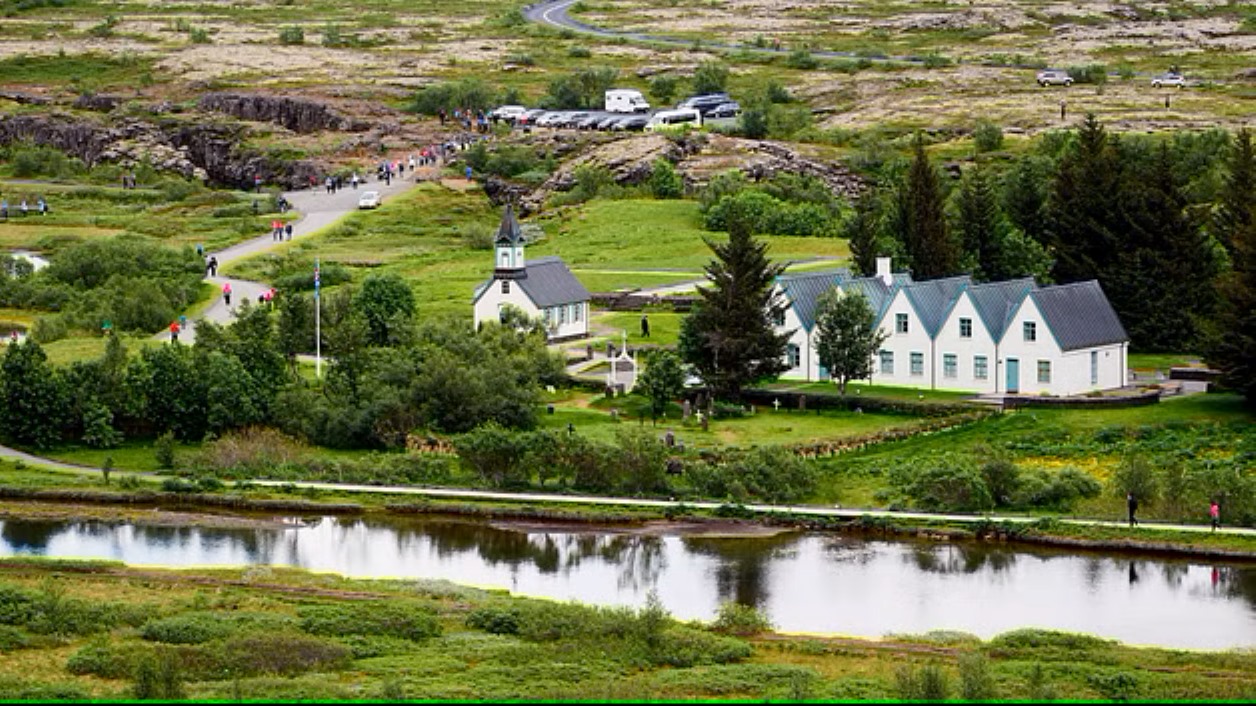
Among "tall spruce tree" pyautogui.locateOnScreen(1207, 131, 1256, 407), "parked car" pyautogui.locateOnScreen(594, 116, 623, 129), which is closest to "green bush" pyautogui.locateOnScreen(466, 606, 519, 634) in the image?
"tall spruce tree" pyautogui.locateOnScreen(1207, 131, 1256, 407)

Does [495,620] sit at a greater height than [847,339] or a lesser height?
lesser

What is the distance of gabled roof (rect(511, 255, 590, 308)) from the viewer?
98.4 metres

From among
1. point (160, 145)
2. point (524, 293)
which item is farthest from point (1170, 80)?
point (524, 293)

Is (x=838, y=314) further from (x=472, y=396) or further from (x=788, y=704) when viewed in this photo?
(x=788, y=704)

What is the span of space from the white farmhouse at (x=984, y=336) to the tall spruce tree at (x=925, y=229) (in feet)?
23.5

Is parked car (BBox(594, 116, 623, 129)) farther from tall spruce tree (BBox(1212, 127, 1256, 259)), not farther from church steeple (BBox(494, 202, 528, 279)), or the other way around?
tall spruce tree (BBox(1212, 127, 1256, 259))

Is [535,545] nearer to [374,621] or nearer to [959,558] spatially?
[959,558]

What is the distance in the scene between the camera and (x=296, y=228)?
130000 millimetres

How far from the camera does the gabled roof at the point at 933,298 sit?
88.4 m

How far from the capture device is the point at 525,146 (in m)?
149

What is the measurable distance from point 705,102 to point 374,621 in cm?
10353

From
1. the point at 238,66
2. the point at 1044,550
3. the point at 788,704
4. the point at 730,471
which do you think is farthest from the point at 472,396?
the point at 238,66

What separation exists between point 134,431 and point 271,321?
929cm

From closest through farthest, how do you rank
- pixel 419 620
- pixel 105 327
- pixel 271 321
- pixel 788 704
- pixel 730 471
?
pixel 788 704, pixel 419 620, pixel 730 471, pixel 271 321, pixel 105 327
